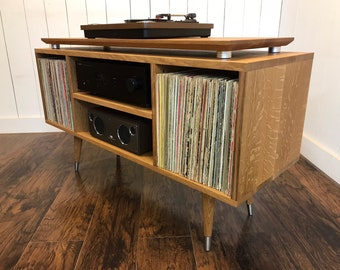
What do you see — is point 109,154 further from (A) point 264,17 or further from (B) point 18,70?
(A) point 264,17

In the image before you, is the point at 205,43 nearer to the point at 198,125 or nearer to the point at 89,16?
the point at 198,125

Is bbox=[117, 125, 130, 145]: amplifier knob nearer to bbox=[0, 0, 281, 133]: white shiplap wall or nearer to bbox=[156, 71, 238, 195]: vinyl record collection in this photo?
bbox=[156, 71, 238, 195]: vinyl record collection

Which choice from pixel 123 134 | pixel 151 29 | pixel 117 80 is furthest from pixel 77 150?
pixel 151 29

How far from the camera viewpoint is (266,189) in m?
1.23

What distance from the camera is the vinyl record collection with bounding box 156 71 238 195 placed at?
69 centimetres

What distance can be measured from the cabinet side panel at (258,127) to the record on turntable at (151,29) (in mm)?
390

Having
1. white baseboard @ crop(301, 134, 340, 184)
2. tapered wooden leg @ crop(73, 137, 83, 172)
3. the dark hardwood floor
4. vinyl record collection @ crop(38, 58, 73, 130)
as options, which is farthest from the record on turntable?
white baseboard @ crop(301, 134, 340, 184)

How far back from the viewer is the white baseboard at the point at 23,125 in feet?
6.31

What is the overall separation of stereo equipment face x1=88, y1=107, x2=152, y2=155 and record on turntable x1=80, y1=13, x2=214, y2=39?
26cm

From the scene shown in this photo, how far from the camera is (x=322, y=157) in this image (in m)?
1.38

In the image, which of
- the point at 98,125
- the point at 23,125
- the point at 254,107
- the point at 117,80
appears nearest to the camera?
→ the point at 254,107

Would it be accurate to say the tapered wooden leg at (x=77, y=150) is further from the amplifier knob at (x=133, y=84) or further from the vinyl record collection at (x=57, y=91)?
the amplifier knob at (x=133, y=84)

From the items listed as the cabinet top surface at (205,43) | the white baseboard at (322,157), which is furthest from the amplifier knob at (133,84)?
the white baseboard at (322,157)

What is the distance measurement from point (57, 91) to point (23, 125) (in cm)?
84
